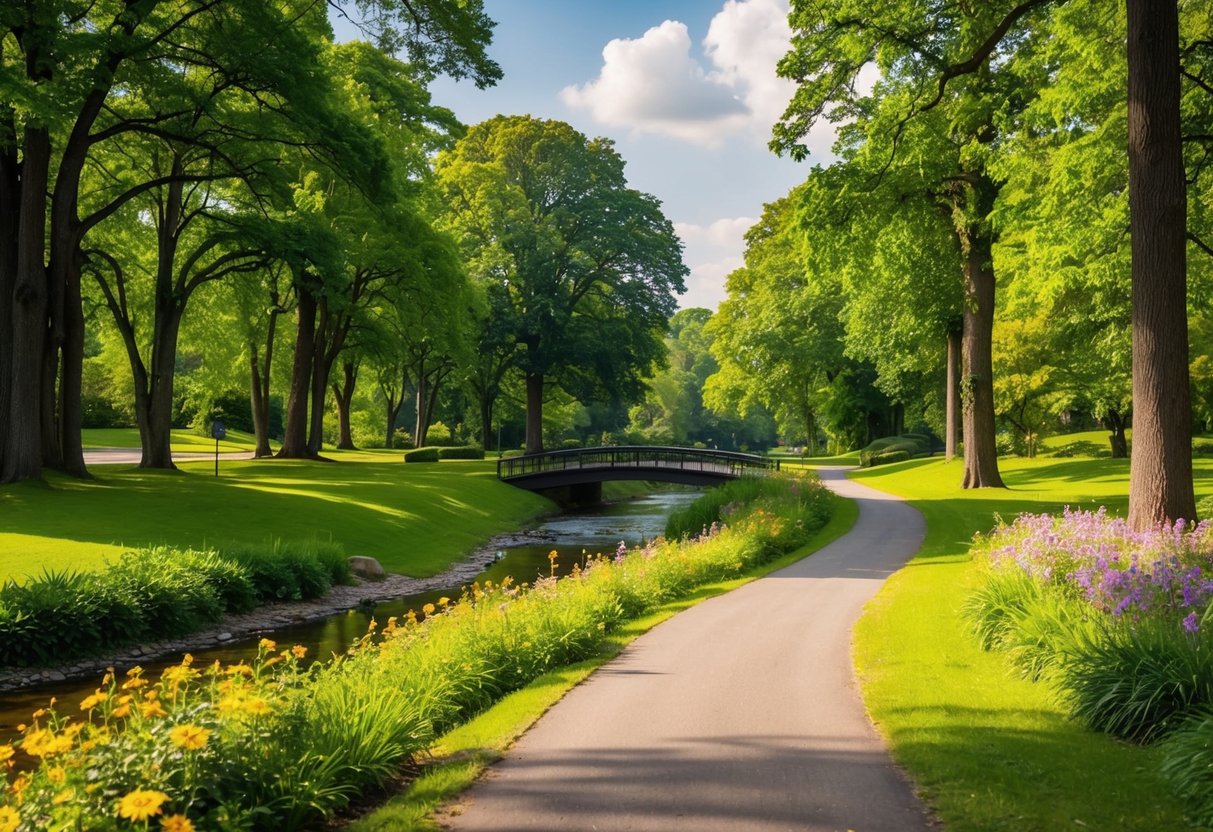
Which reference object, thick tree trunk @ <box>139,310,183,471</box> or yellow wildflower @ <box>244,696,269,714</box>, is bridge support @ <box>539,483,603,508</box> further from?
yellow wildflower @ <box>244,696,269,714</box>

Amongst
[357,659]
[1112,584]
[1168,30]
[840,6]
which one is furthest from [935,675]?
[840,6]

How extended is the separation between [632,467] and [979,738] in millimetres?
32709

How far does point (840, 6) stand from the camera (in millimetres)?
17609

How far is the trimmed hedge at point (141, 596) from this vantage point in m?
13.0

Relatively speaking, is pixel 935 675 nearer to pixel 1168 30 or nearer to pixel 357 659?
pixel 357 659

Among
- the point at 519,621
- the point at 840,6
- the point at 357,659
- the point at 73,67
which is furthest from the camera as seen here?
the point at 73,67

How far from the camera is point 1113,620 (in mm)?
8719

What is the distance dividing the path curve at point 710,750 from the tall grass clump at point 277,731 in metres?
0.86

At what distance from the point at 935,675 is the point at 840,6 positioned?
13.6 meters

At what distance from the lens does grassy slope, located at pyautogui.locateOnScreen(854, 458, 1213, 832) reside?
574 centimetres

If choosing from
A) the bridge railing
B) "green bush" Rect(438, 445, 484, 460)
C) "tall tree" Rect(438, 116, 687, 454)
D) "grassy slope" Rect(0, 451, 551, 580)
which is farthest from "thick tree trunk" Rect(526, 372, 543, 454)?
"grassy slope" Rect(0, 451, 551, 580)

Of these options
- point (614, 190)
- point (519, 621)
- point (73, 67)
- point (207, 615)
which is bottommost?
point (207, 615)

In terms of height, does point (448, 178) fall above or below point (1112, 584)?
above

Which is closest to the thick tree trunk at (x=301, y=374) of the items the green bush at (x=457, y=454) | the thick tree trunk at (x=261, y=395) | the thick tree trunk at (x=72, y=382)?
the thick tree trunk at (x=261, y=395)
